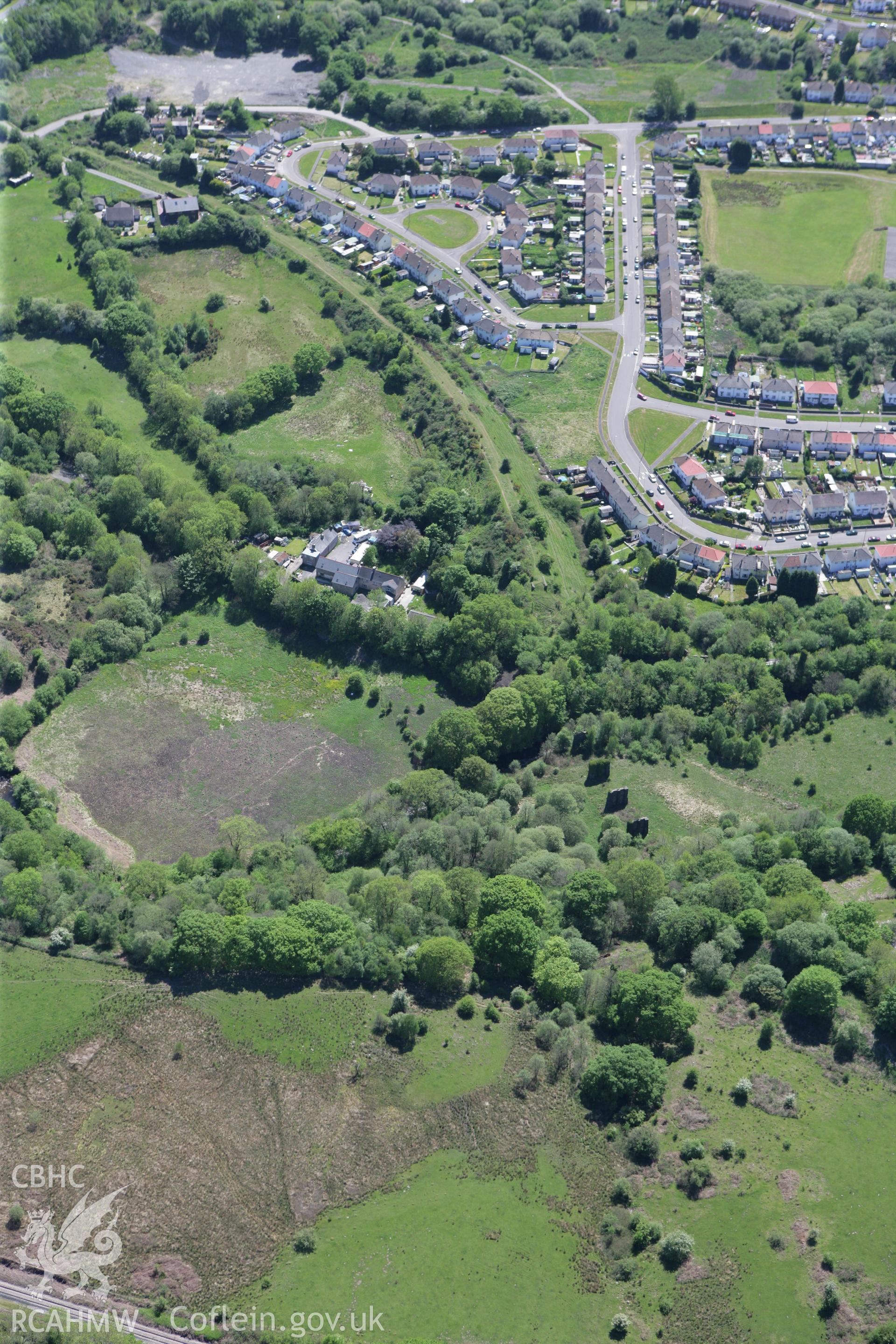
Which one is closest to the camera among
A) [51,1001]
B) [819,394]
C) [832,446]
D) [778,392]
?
[51,1001]

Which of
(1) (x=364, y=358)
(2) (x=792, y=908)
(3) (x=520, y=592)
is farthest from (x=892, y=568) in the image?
(1) (x=364, y=358)

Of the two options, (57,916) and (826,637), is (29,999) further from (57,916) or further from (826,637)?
(826,637)

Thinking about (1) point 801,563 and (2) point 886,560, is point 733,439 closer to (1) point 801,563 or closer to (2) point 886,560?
(1) point 801,563

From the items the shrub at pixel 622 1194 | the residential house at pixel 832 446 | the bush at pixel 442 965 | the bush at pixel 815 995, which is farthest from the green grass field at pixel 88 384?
the shrub at pixel 622 1194

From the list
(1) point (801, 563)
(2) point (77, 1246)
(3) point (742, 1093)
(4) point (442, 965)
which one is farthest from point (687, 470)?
(2) point (77, 1246)

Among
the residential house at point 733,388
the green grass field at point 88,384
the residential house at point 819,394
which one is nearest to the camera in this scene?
the green grass field at point 88,384

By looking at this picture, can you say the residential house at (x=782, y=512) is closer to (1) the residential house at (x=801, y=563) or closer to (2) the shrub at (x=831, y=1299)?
(1) the residential house at (x=801, y=563)

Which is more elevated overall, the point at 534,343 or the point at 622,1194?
the point at 534,343
